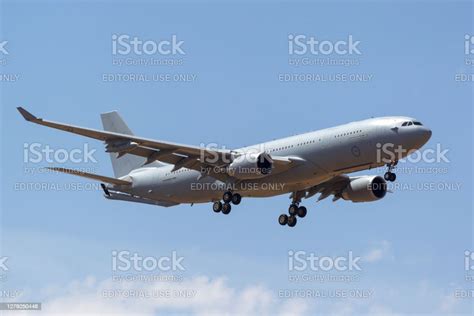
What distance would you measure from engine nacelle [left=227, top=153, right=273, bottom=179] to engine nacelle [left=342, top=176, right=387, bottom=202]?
9.26 metres

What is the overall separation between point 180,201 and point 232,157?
6.80 m

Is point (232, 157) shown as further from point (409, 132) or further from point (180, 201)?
point (409, 132)

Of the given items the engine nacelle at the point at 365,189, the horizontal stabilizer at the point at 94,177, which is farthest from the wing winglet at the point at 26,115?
the engine nacelle at the point at 365,189

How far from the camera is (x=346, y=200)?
7719 cm

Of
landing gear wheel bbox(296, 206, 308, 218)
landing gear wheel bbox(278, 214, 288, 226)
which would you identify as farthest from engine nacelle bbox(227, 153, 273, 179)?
landing gear wheel bbox(278, 214, 288, 226)

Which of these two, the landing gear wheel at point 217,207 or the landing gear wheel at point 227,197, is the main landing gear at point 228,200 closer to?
the landing gear wheel at point 227,197

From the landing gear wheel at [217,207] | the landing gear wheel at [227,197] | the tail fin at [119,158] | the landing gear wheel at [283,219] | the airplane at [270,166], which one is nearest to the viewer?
the airplane at [270,166]

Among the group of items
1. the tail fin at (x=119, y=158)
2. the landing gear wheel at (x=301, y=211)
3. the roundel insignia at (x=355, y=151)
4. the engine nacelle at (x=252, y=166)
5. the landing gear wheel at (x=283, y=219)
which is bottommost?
the landing gear wheel at (x=283, y=219)

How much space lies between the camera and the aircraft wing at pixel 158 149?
65.5 metres

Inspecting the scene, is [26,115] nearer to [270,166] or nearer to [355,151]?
[270,166]

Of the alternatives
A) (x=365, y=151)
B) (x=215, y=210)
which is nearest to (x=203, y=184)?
(x=215, y=210)

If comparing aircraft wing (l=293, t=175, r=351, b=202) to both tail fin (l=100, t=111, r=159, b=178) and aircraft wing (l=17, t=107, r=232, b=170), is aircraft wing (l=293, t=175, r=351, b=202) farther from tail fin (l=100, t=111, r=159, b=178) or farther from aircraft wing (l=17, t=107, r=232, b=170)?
tail fin (l=100, t=111, r=159, b=178)

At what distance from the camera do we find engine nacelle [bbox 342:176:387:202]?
7606 cm

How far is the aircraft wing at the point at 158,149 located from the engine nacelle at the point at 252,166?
1402mm
